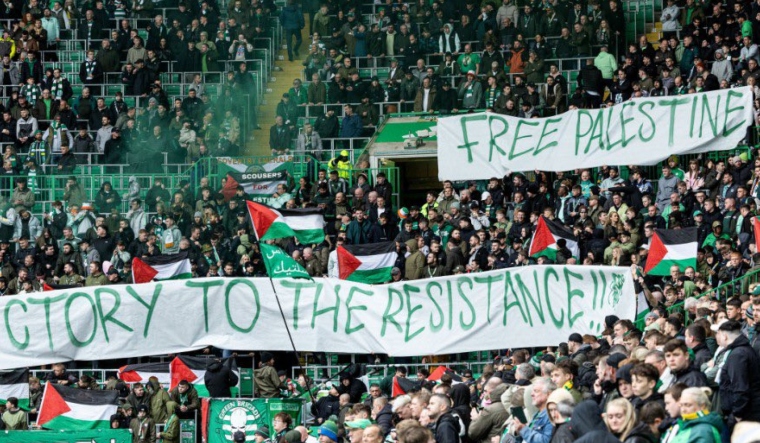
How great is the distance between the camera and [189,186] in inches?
1163

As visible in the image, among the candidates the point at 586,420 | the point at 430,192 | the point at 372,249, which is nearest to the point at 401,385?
the point at 372,249

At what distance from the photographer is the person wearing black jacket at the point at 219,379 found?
71.1 feet

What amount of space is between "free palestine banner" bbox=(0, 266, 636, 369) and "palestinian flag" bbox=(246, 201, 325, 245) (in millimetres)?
696

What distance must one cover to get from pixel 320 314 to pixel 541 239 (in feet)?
10.7

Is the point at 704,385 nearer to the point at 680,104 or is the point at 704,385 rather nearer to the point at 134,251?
the point at 680,104

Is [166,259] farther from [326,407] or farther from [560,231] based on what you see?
[560,231]

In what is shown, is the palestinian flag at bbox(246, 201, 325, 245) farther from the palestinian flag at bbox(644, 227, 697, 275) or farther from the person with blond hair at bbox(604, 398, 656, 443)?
the person with blond hair at bbox(604, 398, 656, 443)

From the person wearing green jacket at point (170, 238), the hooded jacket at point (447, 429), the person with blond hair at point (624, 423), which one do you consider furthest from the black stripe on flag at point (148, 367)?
the person with blond hair at point (624, 423)

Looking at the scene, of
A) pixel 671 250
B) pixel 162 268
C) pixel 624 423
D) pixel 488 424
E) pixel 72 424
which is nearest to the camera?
pixel 624 423

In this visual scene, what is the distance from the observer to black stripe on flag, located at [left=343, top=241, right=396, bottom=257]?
23.3m

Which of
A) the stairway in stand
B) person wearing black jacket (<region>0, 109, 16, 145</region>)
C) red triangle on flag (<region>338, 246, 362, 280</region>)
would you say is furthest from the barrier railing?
person wearing black jacket (<region>0, 109, 16, 145</region>)

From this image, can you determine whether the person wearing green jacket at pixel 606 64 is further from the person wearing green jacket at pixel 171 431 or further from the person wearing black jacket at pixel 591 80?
the person wearing green jacket at pixel 171 431

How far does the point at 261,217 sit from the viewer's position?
20297 millimetres

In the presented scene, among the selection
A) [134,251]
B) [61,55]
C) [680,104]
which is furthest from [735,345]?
[61,55]
